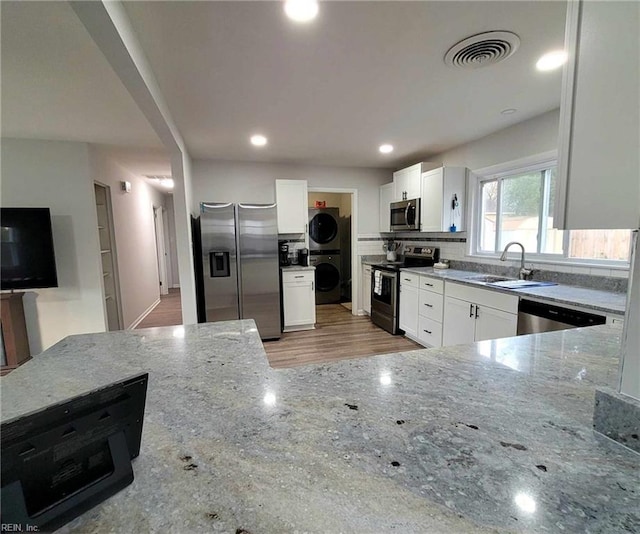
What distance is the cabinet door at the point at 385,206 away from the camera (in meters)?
4.65

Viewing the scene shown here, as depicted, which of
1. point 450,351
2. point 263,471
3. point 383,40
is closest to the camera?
point 263,471

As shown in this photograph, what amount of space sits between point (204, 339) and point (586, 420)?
4.46ft

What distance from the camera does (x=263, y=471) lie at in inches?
22.5

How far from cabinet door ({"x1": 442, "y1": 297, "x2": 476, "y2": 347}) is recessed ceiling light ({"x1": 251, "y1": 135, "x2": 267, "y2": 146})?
2.64m

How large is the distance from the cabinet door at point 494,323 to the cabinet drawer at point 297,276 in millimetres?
2154

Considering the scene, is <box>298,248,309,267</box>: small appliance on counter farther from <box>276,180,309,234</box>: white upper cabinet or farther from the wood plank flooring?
the wood plank flooring

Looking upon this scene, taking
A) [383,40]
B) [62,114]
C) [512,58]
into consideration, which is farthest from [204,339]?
[62,114]

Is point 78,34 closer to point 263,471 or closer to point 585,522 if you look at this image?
point 263,471

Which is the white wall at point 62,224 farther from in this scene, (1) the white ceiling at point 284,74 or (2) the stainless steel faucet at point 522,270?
(2) the stainless steel faucet at point 522,270

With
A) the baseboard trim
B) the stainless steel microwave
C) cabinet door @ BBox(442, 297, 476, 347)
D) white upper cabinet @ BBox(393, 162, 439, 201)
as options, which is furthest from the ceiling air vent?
the baseboard trim

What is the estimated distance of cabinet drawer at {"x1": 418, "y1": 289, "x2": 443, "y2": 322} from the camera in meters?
→ 3.21

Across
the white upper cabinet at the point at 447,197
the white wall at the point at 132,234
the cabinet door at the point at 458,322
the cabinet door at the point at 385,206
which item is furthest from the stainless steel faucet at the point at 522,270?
the white wall at the point at 132,234

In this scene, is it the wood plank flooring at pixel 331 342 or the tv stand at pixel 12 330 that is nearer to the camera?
the tv stand at pixel 12 330

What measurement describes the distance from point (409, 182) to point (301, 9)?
3.07m
